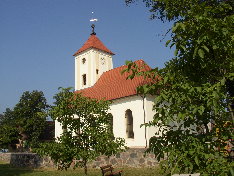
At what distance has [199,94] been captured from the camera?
341cm

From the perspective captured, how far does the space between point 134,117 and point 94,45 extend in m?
16.9

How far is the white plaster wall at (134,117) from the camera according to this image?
21948mm

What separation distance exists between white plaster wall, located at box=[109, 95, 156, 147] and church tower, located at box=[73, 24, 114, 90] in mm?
10230

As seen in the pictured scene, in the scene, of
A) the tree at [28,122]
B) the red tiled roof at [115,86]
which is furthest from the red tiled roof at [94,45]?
the tree at [28,122]

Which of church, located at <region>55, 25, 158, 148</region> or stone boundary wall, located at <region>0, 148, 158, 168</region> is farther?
church, located at <region>55, 25, 158, 148</region>

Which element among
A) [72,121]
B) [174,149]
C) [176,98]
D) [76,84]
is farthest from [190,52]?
[76,84]

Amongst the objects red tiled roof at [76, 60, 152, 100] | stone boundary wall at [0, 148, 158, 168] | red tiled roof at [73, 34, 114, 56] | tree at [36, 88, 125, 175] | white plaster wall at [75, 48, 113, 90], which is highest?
red tiled roof at [73, 34, 114, 56]

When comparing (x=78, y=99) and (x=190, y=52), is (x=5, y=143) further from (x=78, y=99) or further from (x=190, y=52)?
(x=190, y=52)

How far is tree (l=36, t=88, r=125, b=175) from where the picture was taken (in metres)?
9.65

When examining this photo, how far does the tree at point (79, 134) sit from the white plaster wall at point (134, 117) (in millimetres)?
11604

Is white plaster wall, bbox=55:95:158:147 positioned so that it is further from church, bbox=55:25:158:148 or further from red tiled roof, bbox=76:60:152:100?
red tiled roof, bbox=76:60:152:100

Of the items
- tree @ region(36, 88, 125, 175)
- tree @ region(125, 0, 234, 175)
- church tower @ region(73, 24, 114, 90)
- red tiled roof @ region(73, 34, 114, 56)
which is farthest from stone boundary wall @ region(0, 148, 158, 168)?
red tiled roof @ region(73, 34, 114, 56)

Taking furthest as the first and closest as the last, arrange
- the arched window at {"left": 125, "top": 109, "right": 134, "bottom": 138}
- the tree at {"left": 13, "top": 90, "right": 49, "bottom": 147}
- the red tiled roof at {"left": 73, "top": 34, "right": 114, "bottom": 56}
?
the tree at {"left": 13, "top": 90, "right": 49, "bottom": 147} < the red tiled roof at {"left": 73, "top": 34, "right": 114, "bottom": 56} < the arched window at {"left": 125, "top": 109, "right": 134, "bottom": 138}

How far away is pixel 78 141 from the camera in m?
10.0
